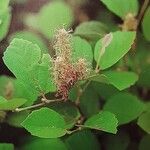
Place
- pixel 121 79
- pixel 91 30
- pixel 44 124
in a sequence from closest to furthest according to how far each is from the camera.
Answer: pixel 44 124 → pixel 121 79 → pixel 91 30

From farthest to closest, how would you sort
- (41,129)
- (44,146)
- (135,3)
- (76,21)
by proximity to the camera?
(76,21) < (135,3) < (44,146) < (41,129)

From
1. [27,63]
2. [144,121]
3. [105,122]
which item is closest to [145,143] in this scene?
[144,121]

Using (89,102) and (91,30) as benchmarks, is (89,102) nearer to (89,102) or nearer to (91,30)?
(89,102)

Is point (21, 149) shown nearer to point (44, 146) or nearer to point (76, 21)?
point (44, 146)

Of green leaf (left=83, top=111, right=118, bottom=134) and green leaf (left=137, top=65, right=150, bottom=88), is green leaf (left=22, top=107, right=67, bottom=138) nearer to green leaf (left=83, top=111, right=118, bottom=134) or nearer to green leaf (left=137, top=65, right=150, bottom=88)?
green leaf (left=83, top=111, right=118, bottom=134)

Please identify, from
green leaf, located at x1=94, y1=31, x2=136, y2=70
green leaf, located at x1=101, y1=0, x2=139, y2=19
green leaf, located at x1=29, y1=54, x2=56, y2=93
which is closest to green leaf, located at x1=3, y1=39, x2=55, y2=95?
green leaf, located at x1=29, y1=54, x2=56, y2=93

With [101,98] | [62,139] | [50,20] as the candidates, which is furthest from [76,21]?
[62,139]
